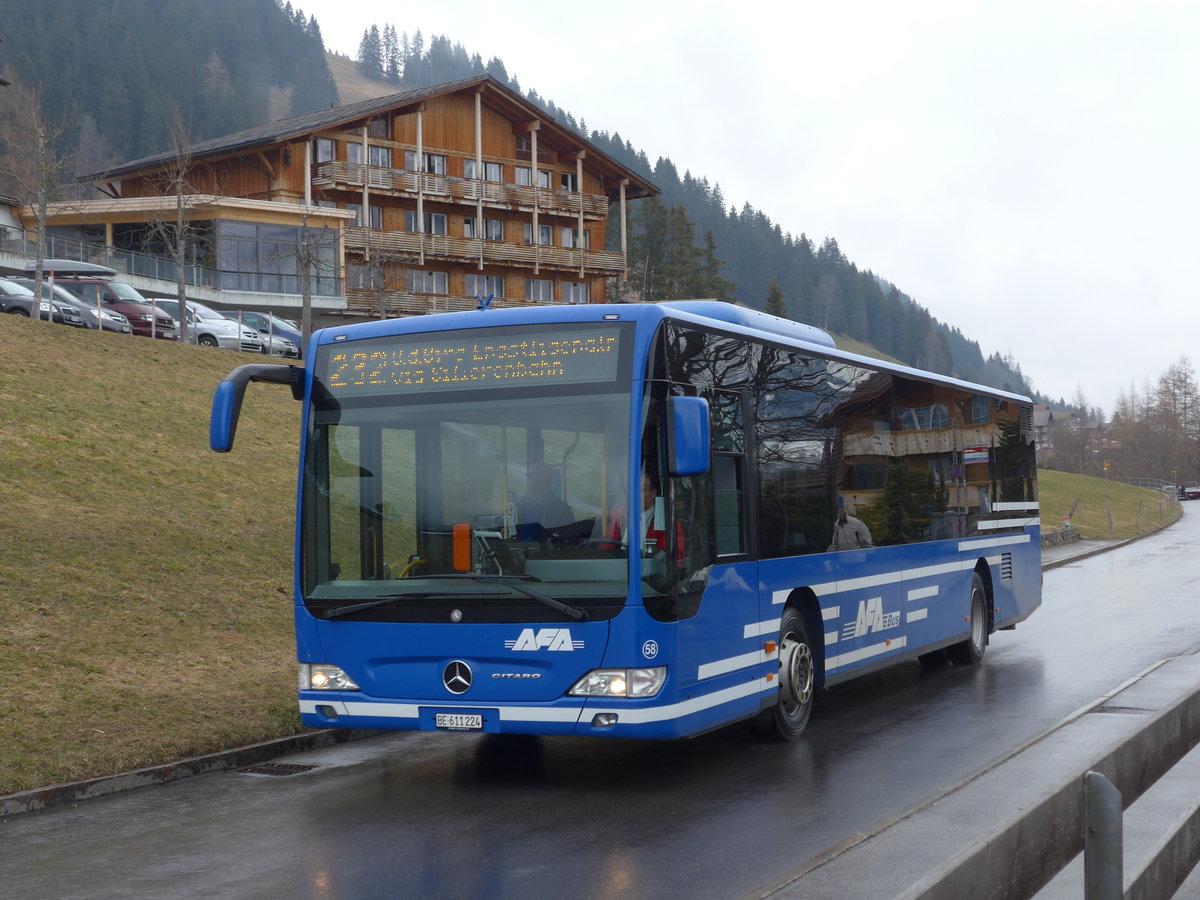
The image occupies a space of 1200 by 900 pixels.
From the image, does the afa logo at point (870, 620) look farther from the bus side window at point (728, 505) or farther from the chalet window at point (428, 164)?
the chalet window at point (428, 164)

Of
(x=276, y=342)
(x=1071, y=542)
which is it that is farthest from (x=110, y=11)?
(x=1071, y=542)

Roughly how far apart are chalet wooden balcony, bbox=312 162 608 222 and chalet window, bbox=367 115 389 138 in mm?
2271

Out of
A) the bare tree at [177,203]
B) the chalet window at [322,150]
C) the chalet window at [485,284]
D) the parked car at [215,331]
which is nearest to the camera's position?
the parked car at [215,331]

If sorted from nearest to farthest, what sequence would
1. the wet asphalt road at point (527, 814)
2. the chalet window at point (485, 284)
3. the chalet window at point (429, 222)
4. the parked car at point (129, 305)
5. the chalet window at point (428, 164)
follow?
the wet asphalt road at point (527, 814), the parked car at point (129, 305), the chalet window at point (428, 164), the chalet window at point (429, 222), the chalet window at point (485, 284)

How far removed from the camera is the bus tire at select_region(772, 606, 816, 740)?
10359mm

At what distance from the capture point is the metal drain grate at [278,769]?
32.5 feet

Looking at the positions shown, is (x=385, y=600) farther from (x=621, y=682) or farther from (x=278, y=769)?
(x=278, y=769)

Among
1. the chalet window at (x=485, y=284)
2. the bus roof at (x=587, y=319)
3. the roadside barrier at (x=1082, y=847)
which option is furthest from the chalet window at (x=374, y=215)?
the roadside barrier at (x=1082, y=847)

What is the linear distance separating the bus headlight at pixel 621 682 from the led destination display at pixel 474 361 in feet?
5.86

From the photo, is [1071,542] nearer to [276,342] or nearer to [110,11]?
[276,342]

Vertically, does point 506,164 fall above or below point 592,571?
above

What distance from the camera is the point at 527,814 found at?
26.8ft

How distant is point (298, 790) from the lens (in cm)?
916

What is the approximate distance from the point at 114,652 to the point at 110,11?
7098 inches
